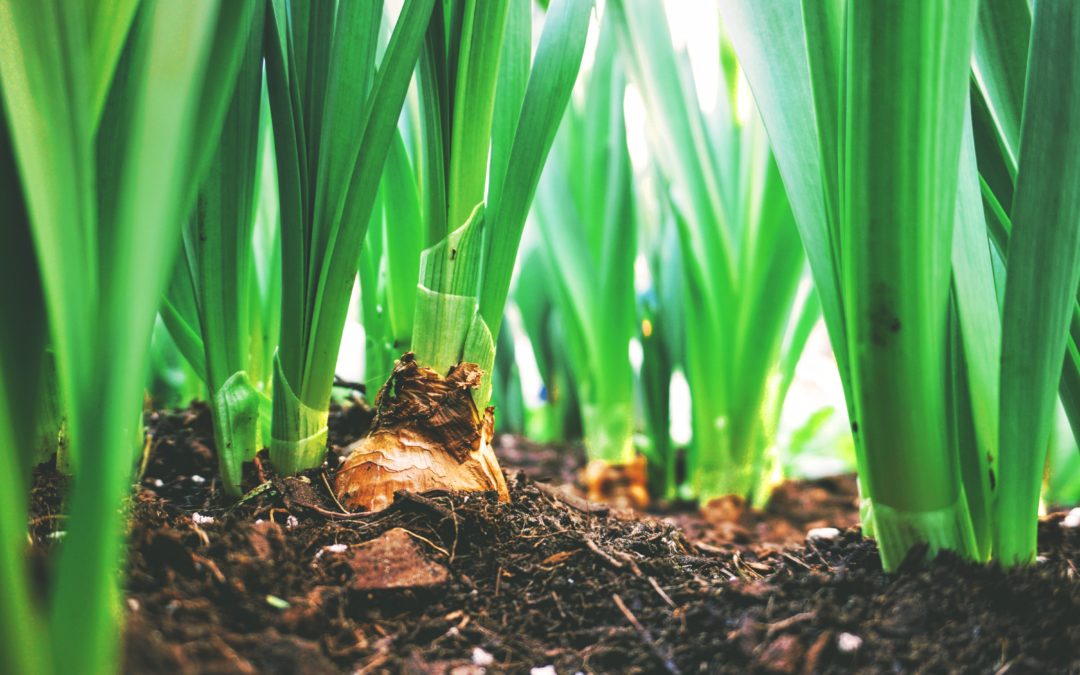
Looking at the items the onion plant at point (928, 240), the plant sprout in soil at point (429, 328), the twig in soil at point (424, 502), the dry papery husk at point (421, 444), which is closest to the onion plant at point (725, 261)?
the plant sprout in soil at point (429, 328)

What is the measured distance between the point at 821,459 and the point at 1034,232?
4.59 ft

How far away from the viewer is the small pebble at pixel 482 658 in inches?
19.6

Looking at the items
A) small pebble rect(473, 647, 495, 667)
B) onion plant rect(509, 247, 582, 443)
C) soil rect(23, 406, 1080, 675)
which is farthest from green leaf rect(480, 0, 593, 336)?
onion plant rect(509, 247, 582, 443)

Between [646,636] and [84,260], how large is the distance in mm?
447

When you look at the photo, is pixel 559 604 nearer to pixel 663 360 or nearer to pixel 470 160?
pixel 470 160

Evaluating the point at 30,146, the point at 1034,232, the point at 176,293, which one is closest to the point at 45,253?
the point at 30,146

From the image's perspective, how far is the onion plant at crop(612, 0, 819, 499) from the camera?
1.15 metres

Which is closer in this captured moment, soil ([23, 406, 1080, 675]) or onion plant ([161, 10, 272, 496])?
soil ([23, 406, 1080, 675])

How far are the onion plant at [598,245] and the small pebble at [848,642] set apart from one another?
92 cm

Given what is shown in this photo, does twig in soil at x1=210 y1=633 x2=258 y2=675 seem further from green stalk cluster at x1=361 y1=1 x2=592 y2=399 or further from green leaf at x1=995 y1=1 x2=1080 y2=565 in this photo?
green leaf at x1=995 y1=1 x2=1080 y2=565

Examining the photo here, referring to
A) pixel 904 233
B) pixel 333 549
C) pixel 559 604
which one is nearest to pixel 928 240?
pixel 904 233

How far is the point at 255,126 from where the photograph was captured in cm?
69

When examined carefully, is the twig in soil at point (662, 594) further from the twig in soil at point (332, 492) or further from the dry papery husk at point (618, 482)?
the dry papery husk at point (618, 482)

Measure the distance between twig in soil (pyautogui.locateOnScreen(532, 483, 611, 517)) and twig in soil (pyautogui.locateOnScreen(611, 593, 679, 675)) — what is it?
213 millimetres
